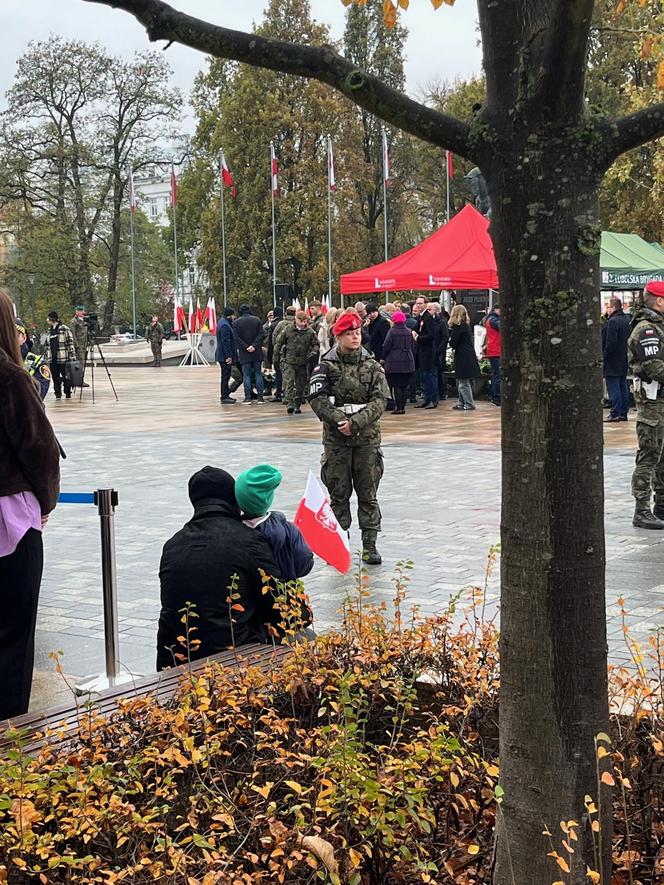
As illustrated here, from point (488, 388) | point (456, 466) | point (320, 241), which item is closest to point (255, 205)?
point (320, 241)

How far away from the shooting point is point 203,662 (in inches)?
173

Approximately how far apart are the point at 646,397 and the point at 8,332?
604 centimetres

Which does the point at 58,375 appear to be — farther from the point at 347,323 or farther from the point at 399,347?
the point at 347,323

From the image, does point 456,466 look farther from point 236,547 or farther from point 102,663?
point 236,547

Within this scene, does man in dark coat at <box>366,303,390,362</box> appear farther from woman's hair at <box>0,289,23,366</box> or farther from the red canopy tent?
woman's hair at <box>0,289,23,366</box>

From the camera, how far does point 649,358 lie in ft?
30.3

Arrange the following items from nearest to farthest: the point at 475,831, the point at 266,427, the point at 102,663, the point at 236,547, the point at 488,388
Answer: the point at 475,831
the point at 236,547
the point at 102,663
the point at 266,427
the point at 488,388

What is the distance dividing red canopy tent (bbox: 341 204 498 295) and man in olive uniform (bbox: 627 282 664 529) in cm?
1252

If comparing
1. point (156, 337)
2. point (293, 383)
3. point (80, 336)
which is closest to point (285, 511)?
point (293, 383)

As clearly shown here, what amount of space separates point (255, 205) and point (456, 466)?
139ft

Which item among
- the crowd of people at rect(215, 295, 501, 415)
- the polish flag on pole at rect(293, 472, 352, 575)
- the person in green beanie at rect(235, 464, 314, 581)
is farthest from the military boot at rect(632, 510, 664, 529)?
the crowd of people at rect(215, 295, 501, 415)

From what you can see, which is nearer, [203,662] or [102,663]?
[203,662]

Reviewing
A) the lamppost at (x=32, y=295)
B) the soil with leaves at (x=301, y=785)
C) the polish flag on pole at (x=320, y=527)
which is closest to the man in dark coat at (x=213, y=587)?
the soil with leaves at (x=301, y=785)

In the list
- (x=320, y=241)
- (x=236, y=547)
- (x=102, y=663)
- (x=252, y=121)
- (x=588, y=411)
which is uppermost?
(x=252, y=121)
